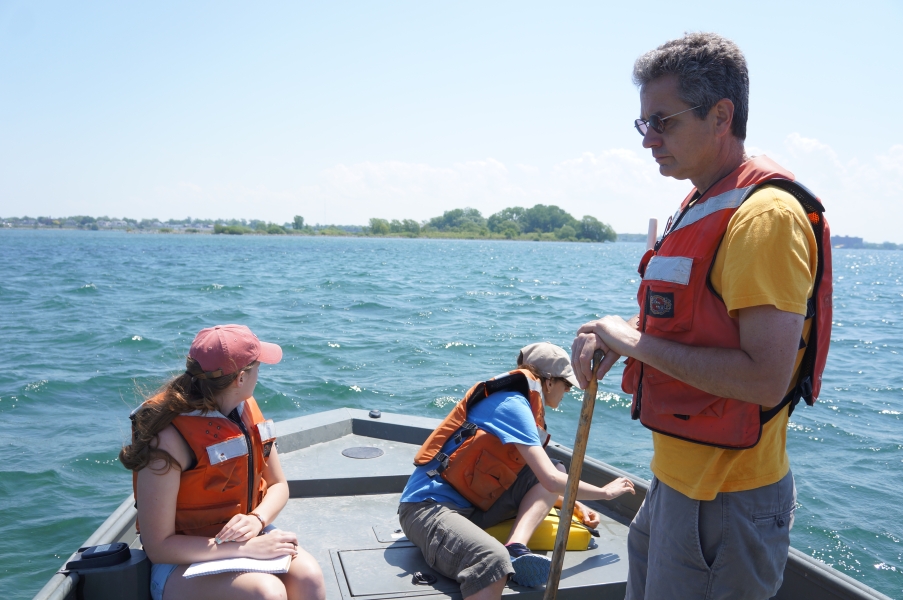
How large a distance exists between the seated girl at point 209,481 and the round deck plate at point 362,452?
1975mm

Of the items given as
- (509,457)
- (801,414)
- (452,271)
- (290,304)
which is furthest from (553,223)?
(509,457)

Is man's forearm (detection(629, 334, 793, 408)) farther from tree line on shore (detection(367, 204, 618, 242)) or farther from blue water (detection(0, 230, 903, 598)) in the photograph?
tree line on shore (detection(367, 204, 618, 242))

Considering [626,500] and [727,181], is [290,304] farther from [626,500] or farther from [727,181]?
[727,181]

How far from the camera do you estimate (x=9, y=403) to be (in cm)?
1069

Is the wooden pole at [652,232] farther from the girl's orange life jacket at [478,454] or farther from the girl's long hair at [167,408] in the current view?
the girl's long hair at [167,408]

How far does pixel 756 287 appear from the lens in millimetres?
1715

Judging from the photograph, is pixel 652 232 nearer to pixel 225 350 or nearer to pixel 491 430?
pixel 491 430

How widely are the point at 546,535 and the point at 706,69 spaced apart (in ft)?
8.60

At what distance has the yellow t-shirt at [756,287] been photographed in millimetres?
1714

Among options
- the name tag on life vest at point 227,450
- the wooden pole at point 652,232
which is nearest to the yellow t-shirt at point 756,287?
the wooden pole at point 652,232

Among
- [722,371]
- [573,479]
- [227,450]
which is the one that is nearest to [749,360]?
[722,371]

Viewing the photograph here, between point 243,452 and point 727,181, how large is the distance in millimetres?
→ 2197

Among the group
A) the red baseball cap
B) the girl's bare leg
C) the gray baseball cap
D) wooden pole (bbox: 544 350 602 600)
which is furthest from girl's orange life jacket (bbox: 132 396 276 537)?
the gray baseball cap

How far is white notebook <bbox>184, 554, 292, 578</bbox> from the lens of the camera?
104 inches
